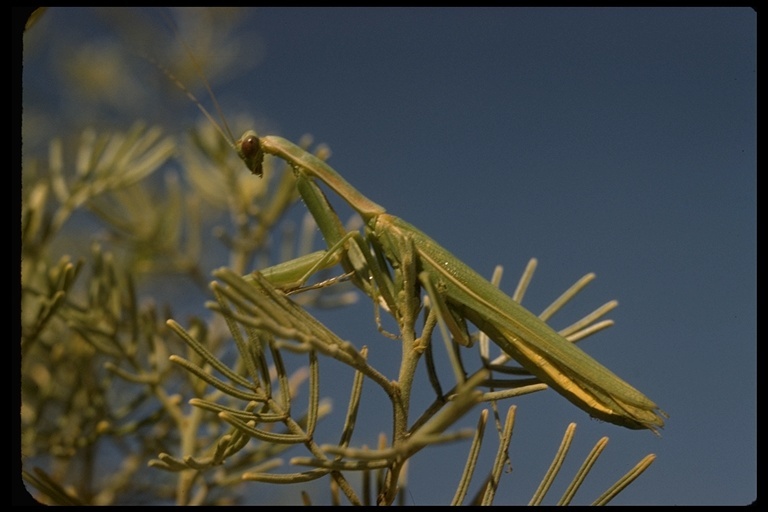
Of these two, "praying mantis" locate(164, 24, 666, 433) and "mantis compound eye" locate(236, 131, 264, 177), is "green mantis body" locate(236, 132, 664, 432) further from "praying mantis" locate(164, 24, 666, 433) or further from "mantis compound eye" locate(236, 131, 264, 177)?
"mantis compound eye" locate(236, 131, 264, 177)

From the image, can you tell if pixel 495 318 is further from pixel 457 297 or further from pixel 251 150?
pixel 251 150

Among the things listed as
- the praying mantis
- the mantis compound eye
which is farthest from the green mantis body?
the mantis compound eye

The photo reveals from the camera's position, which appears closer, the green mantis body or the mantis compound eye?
the green mantis body

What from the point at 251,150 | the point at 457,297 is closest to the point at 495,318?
the point at 457,297

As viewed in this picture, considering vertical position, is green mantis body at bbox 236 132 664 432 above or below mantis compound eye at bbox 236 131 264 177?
below

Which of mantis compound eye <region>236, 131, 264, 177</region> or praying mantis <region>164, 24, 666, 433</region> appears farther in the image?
mantis compound eye <region>236, 131, 264, 177</region>

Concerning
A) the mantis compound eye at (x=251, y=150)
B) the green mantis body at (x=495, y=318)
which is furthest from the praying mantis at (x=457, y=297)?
the mantis compound eye at (x=251, y=150)
